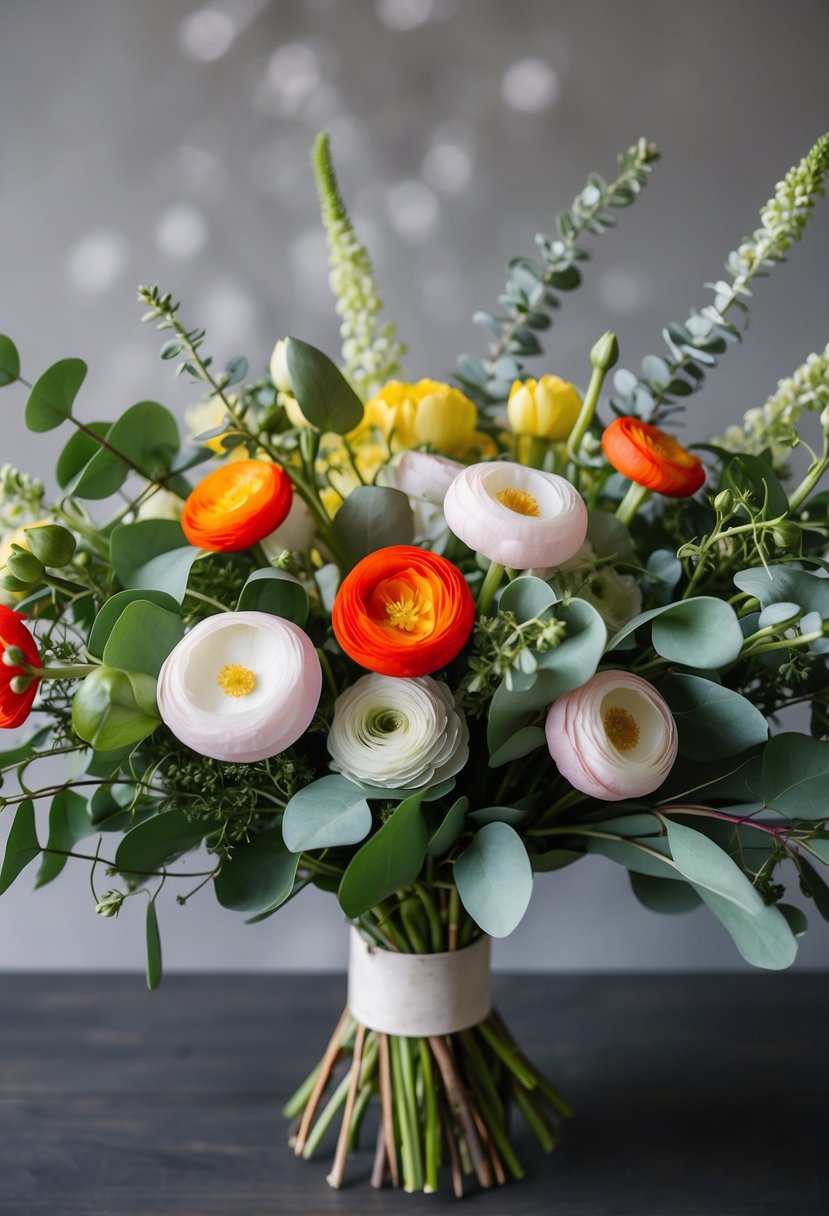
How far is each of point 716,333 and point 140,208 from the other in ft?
2.42

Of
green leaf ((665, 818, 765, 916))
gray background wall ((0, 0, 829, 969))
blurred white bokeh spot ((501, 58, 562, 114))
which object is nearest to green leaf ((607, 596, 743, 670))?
green leaf ((665, 818, 765, 916))

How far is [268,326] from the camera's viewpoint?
119cm

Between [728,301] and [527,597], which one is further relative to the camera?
[728,301]

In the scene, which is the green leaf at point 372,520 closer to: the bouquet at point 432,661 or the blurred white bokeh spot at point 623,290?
the bouquet at point 432,661

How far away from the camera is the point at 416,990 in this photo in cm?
77

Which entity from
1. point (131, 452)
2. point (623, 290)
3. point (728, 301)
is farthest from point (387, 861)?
point (623, 290)

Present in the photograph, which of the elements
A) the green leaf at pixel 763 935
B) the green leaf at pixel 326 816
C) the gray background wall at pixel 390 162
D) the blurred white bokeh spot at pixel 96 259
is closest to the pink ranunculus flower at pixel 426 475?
the green leaf at pixel 326 816

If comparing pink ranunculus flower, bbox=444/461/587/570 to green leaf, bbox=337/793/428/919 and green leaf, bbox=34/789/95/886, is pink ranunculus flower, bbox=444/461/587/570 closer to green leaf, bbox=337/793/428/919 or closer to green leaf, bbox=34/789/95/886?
green leaf, bbox=337/793/428/919

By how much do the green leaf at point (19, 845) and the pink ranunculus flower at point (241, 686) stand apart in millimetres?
147

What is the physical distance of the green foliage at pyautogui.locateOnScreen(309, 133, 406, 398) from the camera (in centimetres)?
83

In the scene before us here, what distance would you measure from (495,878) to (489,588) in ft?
0.61

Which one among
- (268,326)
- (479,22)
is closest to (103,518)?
(268,326)

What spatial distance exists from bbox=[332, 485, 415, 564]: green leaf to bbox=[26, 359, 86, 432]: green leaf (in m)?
0.22

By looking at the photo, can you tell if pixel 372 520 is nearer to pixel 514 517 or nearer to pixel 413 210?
pixel 514 517
